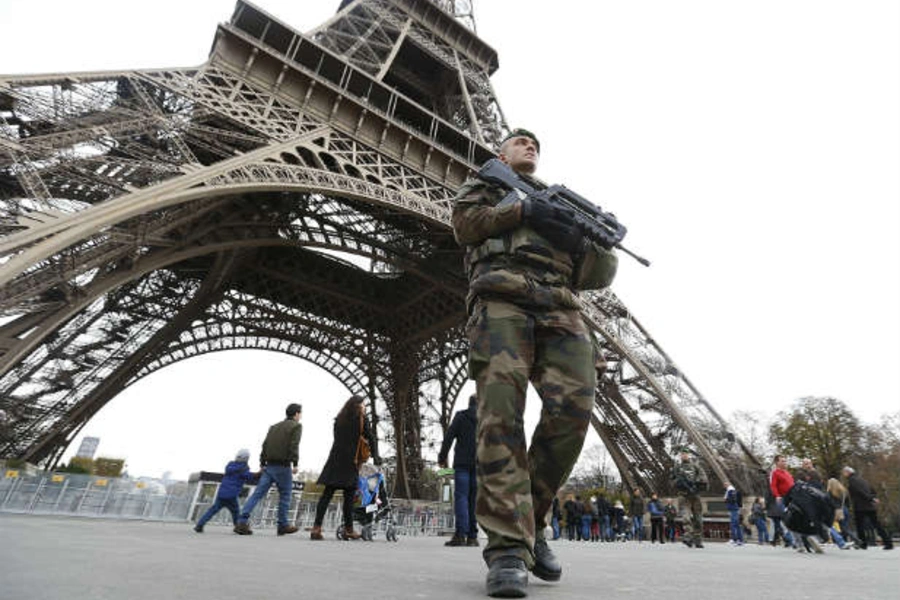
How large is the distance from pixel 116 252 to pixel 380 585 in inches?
403

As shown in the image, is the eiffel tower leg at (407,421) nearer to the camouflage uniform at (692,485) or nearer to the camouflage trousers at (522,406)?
the camouflage uniform at (692,485)

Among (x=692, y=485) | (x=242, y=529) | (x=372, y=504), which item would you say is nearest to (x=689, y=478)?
(x=692, y=485)

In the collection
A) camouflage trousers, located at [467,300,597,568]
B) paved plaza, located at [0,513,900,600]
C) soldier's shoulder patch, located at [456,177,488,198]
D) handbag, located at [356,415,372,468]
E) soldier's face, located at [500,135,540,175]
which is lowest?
paved plaza, located at [0,513,900,600]

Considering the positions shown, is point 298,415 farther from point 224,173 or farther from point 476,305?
point 224,173

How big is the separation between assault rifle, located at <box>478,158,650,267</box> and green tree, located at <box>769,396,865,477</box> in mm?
35123

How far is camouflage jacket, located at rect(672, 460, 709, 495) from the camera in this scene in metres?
8.84

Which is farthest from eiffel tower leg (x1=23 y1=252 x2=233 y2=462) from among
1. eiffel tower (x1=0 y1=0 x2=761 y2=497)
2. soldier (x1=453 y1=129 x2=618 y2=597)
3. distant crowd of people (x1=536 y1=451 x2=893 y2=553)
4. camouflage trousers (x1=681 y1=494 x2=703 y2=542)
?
soldier (x1=453 y1=129 x2=618 y2=597)

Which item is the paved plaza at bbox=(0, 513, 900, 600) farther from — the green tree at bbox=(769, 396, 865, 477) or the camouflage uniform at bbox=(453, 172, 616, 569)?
the green tree at bbox=(769, 396, 865, 477)

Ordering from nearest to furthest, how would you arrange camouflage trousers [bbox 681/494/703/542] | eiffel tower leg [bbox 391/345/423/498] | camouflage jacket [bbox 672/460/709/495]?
1. camouflage jacket [bbox 672/460/709/495]
2. camouflage trousers [bbox 681/494/703/542]
3. eiffel tower leg [bbox 391/345/423/498]

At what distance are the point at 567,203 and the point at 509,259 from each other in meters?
0.59

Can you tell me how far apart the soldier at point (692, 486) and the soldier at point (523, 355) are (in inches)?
301

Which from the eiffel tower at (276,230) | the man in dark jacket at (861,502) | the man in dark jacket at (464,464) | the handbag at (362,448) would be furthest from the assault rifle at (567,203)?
the man in dark jacket at (861,502)

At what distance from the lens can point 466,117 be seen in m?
22.1

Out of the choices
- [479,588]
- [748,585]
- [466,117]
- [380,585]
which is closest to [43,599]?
[380,585]
